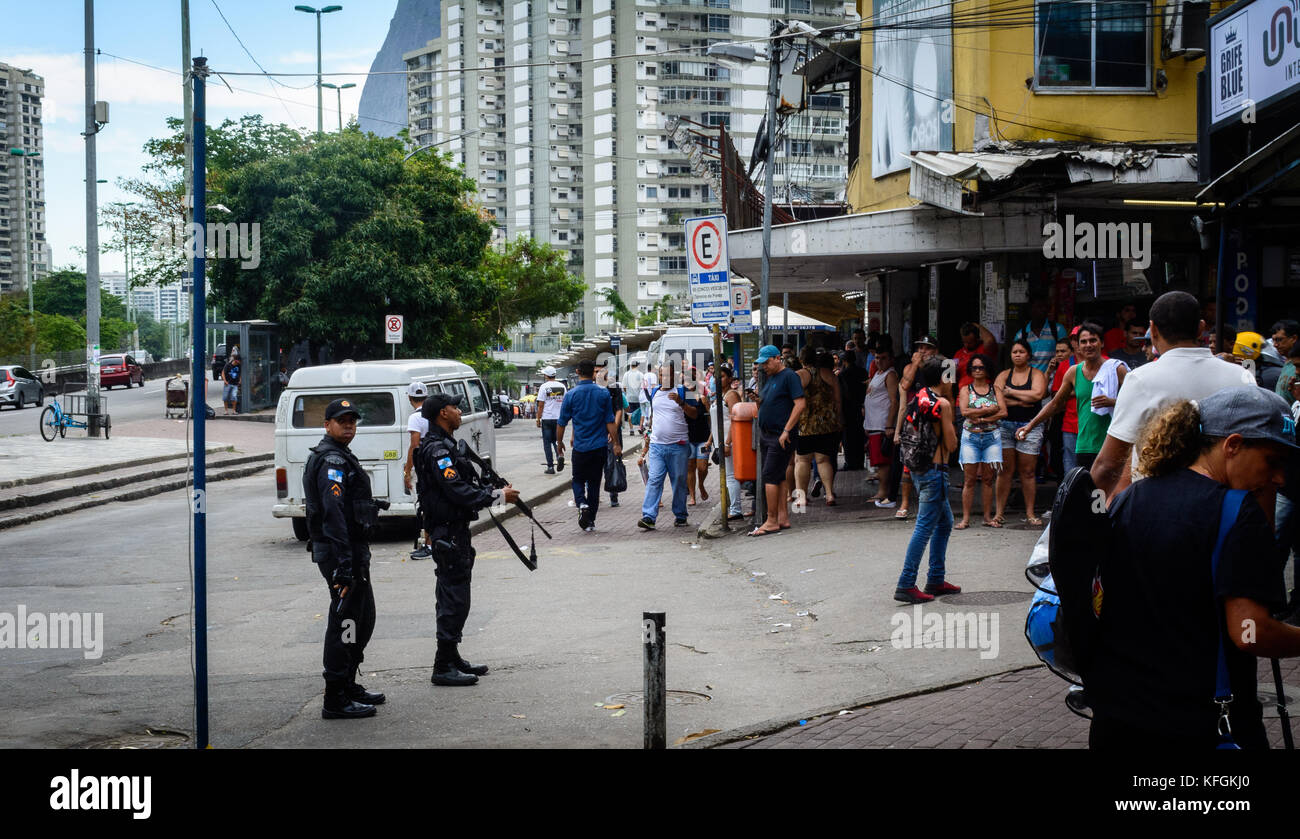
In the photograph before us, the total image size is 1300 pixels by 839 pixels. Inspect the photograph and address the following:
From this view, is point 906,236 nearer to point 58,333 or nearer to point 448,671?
point 448,671

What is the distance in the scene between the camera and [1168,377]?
5.61m

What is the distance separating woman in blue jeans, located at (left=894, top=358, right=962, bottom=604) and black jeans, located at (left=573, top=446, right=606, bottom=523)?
580 centimetres

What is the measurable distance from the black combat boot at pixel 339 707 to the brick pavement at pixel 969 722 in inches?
85.5

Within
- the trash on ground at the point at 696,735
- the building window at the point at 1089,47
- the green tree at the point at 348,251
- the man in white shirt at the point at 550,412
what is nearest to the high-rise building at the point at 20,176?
the green tree at the point at 348,251

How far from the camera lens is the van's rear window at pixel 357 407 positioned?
1391cm

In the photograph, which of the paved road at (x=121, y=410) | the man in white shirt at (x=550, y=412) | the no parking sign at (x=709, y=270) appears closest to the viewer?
the no parking sign at (x=709, y=270)

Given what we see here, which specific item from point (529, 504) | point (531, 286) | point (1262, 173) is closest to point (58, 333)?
point (531, 286)

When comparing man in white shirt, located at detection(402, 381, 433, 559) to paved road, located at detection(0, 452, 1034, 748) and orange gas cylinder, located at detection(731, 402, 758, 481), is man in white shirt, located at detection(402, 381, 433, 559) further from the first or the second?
orange gas cylinder, located at detection(731, 402, 758, 481)

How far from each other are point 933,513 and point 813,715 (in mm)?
2957

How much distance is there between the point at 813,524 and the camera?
1345cm

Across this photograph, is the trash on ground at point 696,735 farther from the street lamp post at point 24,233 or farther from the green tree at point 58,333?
the green tree at point 58,333

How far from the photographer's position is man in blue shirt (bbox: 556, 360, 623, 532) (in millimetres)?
14500
